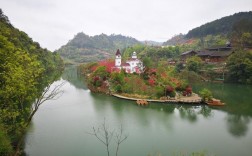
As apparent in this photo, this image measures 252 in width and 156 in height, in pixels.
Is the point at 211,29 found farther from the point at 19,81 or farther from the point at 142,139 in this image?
the point at 19,81

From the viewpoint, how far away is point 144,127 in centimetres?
1969

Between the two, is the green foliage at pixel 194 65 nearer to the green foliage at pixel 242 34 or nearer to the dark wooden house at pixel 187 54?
the dark wooden house at pixel 187 54

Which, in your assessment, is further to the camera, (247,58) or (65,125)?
(247,58)

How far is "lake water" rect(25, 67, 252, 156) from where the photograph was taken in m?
15.4

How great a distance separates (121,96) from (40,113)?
10.5 m

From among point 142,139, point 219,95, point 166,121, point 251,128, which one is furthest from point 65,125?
point 219,95

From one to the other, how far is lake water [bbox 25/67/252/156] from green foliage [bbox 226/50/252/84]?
12311 mm

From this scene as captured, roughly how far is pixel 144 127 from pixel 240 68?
29.5 meters

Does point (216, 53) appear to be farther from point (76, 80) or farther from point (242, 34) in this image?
point (76, 80)

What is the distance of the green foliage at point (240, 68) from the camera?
134ft

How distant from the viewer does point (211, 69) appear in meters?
48.9

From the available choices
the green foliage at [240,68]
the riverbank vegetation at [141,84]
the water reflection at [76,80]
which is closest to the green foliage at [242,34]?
the green foliage at [240,68]

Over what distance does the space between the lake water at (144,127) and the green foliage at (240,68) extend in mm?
12311

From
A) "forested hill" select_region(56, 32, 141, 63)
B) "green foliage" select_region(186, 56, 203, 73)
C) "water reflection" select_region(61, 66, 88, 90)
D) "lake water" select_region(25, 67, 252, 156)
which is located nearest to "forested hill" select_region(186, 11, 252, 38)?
"green foliage" select_region(186, 56, 203, 73)
